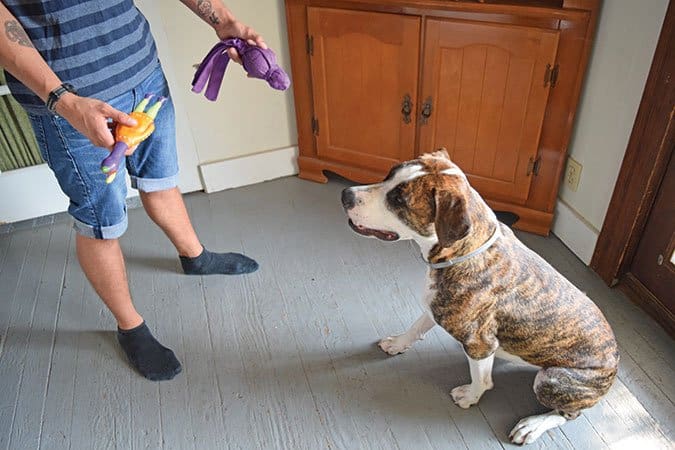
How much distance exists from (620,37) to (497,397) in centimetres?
109

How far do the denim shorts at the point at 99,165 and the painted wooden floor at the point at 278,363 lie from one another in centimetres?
47

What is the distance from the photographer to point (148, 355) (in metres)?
1.53

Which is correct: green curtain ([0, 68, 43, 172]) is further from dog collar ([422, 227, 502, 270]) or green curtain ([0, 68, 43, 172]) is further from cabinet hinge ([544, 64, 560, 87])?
cabinet hinge ([544, 64, 560, 87])

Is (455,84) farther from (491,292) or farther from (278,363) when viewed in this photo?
(278,363)

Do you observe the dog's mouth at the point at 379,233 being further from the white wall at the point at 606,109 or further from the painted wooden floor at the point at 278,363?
the white wall at the point at 606,109

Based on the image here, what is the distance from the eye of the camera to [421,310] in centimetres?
169

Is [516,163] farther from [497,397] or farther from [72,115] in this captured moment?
[72,115]

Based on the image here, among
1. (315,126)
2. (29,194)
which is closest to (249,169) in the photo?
(315,126)

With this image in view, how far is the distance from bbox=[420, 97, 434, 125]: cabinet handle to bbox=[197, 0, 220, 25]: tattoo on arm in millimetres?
842

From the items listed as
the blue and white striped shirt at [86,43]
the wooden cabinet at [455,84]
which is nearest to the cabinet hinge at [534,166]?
the wooden cabinet at [455,84]

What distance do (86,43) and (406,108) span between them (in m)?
1.17

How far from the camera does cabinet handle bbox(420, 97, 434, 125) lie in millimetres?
1920

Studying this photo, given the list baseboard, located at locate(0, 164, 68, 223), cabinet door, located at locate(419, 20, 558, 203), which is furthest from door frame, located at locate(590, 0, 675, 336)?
baseboard, located at locate(0, 164, 68, 223)

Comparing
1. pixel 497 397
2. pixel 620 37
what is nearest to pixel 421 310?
pixel 497 397
